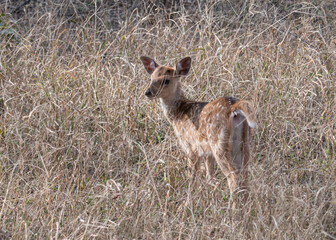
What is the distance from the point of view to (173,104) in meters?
4.92

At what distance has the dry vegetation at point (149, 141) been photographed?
11.9ft

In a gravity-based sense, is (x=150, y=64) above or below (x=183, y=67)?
below

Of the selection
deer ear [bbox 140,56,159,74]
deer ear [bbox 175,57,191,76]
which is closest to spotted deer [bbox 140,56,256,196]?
deer ear [bbox 175,57,191,76]

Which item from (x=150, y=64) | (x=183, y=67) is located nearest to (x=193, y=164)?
(x=183, y=67)

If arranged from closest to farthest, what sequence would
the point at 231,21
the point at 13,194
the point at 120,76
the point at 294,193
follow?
the point at 294,193 → the point at 13,194 → the point at 120,76 → the point at 231,21

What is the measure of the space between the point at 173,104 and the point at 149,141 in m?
0.41

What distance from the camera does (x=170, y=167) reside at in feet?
14.2

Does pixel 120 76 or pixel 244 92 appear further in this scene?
pixel 120 76

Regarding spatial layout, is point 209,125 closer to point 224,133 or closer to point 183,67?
point 224,133

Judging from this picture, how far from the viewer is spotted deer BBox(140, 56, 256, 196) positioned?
406 centimetres

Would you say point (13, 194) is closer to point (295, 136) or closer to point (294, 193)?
point (294, 193)

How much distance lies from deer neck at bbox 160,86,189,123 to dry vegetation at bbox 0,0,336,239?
0.70ft

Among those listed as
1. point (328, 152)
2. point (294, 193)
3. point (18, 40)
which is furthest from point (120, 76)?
point (294, 193)

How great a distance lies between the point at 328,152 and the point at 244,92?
1.14 meters
